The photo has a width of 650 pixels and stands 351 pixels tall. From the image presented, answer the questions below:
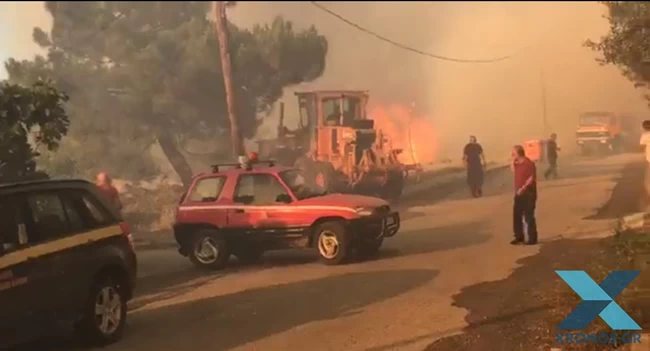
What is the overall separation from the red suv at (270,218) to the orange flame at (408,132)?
1044 centimetres

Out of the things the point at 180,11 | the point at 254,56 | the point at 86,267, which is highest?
the point at 180,11

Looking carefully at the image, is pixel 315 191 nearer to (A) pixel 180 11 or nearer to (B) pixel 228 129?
(B) pixel 228 129

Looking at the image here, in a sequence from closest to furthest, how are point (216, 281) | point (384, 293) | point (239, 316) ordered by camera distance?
point (239, 316)
point (384, 293)
point (216, 281)

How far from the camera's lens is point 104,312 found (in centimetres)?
802

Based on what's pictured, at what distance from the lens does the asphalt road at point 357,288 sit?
7.96 metres

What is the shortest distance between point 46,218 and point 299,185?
6.05 metres

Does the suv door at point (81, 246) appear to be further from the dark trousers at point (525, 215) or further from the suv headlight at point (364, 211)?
the dark trousers at point (525, 215)

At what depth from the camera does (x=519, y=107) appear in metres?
21.5

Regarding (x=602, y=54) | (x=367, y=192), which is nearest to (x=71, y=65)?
(x=367, y=192)

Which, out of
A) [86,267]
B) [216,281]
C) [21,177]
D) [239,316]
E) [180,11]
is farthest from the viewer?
[180,11]

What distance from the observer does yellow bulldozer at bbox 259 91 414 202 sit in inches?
854

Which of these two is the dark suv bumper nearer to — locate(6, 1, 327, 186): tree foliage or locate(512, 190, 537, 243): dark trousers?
locate(512, 190, 537, 243): dark trousers

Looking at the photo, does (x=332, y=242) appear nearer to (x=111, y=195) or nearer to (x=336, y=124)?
(x=111, y=195)

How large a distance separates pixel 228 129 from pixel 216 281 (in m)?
16.4
